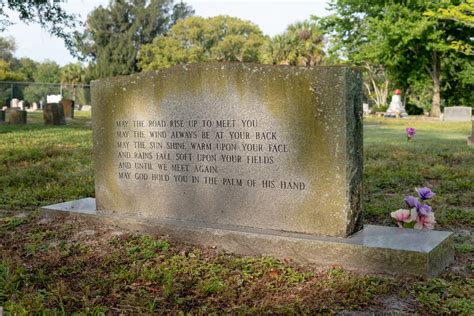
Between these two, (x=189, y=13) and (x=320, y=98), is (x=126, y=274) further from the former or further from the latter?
(x=189, y=13)

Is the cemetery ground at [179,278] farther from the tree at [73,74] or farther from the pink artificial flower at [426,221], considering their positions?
the tree at [73,74]

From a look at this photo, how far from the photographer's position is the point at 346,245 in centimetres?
364

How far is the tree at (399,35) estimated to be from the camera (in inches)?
1308

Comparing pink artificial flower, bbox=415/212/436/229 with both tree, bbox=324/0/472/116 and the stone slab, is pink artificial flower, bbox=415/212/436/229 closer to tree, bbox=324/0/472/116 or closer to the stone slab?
the stone slab

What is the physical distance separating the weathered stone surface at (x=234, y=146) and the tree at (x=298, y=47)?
50542 mm

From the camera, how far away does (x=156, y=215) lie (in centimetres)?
485

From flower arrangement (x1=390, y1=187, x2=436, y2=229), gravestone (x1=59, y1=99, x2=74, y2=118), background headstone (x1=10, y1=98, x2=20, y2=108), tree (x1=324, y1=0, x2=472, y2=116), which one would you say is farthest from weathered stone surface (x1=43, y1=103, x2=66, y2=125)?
tree (x1=324, y1=0, x2=472, y2=116)

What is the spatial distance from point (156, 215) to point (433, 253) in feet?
8.56

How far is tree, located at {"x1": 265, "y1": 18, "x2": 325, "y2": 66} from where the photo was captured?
55.4 meters

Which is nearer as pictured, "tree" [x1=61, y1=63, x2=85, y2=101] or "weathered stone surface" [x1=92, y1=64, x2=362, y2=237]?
"weathered stone surface" [x1=92, y1=64, x2=362, y2=237]

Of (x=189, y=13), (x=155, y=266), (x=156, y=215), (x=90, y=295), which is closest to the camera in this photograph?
(x=90, y=295)

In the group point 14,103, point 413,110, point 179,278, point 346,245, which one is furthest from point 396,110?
point 179,278

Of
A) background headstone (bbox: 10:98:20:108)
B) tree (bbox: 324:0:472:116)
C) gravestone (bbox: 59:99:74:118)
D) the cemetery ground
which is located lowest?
the cemetery ground

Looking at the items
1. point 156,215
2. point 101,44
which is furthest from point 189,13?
point 156,215
